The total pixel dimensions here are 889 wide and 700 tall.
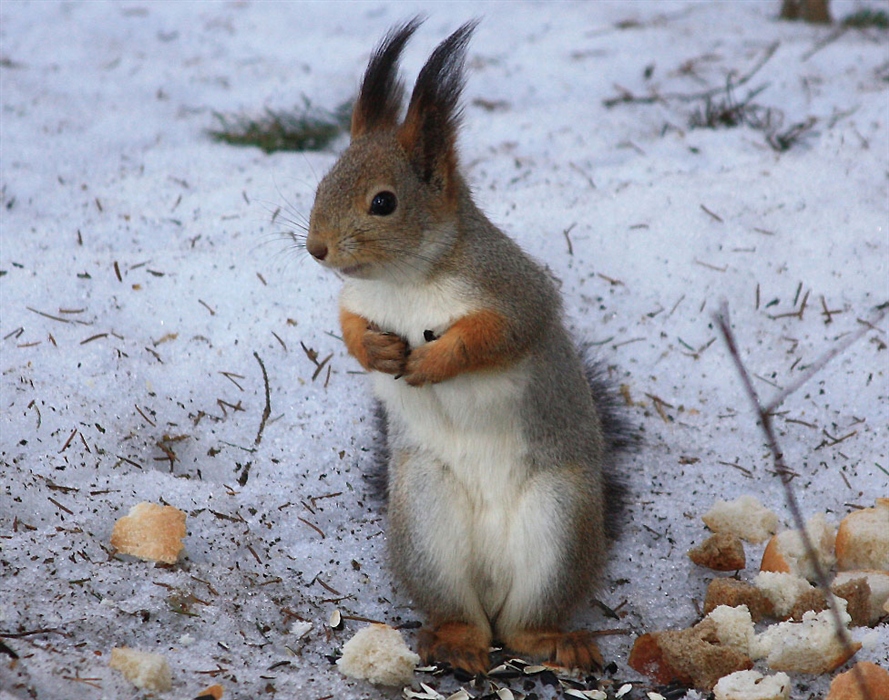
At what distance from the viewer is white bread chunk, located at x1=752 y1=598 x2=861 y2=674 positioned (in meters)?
2.21

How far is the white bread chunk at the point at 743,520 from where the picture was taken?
9.13 feet

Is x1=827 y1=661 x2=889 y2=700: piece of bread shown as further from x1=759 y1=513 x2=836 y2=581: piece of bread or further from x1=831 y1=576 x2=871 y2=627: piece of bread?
x1=759 y1=513 x2=836 y2=581: piece of bread

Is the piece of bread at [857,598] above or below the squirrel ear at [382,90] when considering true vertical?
below

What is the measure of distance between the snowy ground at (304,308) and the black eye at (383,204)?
89cm

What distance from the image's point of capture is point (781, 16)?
18.8 ft

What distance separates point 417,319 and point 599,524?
0.66 meters

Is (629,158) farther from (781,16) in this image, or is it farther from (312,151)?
(781,16)

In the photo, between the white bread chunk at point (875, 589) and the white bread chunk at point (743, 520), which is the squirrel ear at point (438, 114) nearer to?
the white bread chunk at point (743, 520)

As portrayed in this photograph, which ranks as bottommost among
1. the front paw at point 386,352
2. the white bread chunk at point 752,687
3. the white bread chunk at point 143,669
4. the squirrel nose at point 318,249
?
the white bread chunk at point 752,687

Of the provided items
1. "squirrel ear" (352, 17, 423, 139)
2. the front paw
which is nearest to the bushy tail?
the front paw

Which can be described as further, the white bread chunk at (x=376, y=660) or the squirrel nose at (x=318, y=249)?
the squirrel nose at (x=318, y=249)

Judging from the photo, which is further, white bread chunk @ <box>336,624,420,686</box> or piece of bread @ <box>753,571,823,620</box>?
piece of bread @ <box>753,571,823,620</box>

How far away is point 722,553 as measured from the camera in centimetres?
263

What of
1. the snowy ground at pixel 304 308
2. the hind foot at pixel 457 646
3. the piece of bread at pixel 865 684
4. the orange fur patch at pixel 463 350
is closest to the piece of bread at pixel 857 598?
the snowy ground at pixel 304 308
